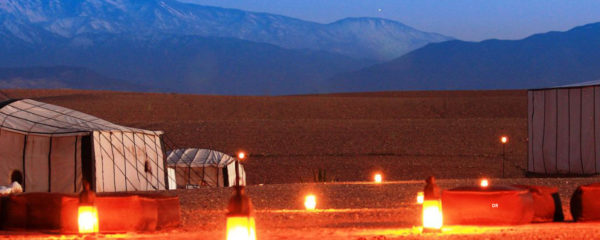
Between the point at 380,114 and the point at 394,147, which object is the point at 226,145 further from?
the point at 380,114

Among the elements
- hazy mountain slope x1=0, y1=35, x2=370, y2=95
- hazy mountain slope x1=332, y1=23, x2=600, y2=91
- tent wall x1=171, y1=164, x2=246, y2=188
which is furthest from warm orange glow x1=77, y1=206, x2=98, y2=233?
hazy mountain slope x1=0, y1=35, x2=370, y2=95

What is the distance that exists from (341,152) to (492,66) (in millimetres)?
141584

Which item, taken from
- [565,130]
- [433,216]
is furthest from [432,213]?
[565,130]

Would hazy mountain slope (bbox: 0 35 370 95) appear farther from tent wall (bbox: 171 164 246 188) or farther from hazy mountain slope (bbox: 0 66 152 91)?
tent wall (bbox: 171 164 246 188)

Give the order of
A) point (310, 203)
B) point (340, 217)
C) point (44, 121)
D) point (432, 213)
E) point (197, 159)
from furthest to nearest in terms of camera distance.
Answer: point (197, 159) < point (44, 121) < point (310, 203) < point (340, 217) < point (432, 213)

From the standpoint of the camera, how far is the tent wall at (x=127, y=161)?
21.8 m

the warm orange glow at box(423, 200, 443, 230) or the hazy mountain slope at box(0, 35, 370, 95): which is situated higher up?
the hazy mountain slope at box(0, 35, 370, 95)

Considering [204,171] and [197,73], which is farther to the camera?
[197,73]

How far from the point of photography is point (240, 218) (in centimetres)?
854

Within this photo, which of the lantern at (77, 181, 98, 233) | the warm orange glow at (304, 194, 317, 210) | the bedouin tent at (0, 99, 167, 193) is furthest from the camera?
the bedouin tent at (0, 99, 167, 193)

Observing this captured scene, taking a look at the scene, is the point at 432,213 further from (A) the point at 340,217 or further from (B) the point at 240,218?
(A) the point at 340,217

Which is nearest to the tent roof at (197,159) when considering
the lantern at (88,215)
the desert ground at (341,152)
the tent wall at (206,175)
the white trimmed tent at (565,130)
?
the tent wall at (206,175)

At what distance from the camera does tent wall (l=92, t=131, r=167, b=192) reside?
21812 mm

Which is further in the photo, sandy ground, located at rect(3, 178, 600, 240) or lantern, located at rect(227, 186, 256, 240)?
sandy ground, located at rect(3, 178, 600, 240)
